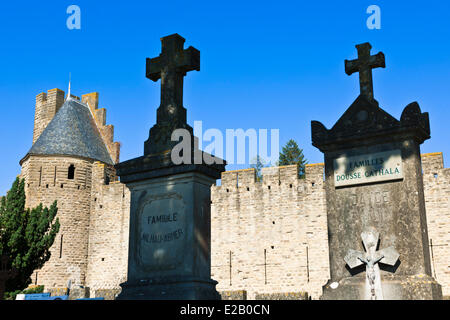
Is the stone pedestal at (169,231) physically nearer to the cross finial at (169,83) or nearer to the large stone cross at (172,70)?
the cross finial at (169,83)

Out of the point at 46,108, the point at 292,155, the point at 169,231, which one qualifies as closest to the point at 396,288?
the point at 169,231

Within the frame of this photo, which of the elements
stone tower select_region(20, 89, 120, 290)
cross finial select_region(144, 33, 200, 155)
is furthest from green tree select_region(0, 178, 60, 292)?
cross finial select_region(144, 33, 200, 155)

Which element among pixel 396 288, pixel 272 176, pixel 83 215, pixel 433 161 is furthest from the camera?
pixel 83 215

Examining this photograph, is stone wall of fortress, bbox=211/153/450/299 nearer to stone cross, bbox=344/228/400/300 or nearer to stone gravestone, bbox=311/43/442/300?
stone gravestone, bbox=311/43/442/300

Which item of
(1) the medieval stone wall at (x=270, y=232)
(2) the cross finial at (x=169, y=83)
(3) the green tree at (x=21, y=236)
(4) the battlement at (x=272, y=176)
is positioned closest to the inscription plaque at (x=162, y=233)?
(2) the cross finial at (x=169, y=83)

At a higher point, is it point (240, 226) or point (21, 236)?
point (240, 226)

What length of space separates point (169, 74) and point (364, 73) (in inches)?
111

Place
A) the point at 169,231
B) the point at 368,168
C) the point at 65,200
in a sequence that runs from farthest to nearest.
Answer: the point at 65,200
the point at 368,168
the point at 169,231

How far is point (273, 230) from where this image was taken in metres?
21.6

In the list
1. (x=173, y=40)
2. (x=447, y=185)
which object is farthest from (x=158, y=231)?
(x=447, y=185)

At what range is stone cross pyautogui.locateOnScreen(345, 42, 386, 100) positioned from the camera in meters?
7.57

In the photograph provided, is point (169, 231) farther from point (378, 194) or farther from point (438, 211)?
point (438, 211)

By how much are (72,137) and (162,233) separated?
72.1 feet

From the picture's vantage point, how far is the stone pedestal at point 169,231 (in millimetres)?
5762
